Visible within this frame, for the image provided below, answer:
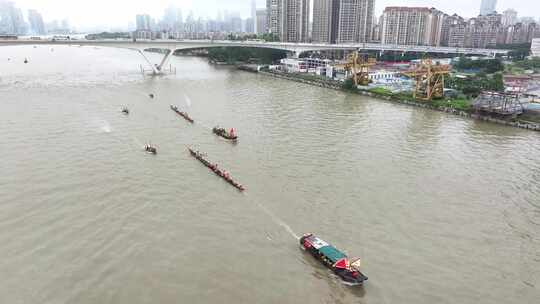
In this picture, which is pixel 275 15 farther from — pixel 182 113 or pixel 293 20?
pixel 182 113

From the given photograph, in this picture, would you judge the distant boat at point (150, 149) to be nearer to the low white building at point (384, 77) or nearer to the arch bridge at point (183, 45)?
the low white building at point (384, 77)

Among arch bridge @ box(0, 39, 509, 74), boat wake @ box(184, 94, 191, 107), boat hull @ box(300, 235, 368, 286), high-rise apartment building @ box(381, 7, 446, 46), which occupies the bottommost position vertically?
boat hull @ box(300, 235, 368, 286)

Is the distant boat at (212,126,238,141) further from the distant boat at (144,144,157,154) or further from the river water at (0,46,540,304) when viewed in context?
the distant boat at (144,144,157,154)

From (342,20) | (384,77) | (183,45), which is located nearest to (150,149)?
(384,77)

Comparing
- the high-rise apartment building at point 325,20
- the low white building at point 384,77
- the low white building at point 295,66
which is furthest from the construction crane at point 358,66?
the high-rise apartment building at point 325,20

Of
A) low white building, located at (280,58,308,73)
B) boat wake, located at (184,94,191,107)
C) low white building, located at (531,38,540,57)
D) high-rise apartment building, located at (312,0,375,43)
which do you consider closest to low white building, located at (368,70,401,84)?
low white building, located at (280,58,308,73)

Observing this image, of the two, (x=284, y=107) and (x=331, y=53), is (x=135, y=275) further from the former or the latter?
(x=331, y=53)
